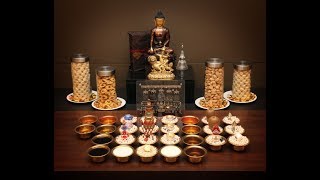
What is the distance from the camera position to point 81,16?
2.45 meters

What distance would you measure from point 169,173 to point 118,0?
1.15m

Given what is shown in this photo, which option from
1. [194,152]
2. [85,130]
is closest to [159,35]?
[85,130]

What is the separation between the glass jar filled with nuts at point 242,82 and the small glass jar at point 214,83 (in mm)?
107

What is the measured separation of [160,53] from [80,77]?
1.44 feet

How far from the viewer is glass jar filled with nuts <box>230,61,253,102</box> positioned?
2232 mm

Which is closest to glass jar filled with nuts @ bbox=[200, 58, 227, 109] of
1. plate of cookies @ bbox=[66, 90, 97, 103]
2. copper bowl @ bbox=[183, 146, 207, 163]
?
copper bowl @ bbox=[183, 146, 207, 163]

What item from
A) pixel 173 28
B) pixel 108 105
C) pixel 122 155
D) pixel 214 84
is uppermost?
pixel 173 28

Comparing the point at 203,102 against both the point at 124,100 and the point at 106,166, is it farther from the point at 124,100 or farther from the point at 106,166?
the point at 106,166

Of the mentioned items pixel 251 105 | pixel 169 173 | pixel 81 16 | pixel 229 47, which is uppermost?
pixel 81 16

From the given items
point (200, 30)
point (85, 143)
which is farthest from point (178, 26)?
point (85, 143)

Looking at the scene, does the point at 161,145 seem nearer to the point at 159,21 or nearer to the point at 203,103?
the point at 203,103

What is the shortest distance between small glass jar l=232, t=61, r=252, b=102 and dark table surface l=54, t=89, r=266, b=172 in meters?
0.06

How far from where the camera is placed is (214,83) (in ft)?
7.20

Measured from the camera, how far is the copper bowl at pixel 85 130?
1905mm
